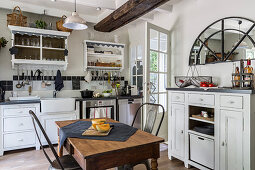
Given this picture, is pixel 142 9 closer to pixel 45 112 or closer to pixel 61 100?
pixel 61 100

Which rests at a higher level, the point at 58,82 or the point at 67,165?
the point at 58,82

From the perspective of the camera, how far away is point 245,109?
201 cm

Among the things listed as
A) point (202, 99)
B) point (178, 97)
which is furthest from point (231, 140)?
point (178, 97)

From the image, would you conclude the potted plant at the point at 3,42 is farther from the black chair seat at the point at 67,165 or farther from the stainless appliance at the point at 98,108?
the black chair seat at the point at 67,165

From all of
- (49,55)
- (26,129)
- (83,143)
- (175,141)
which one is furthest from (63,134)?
(49,55)

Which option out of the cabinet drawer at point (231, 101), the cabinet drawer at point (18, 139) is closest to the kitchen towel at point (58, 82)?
the cabinet drawer at point (18, 139)

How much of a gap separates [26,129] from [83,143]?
249 cm

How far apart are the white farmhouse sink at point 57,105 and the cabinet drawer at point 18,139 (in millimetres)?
508

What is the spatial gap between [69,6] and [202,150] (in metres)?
3.72

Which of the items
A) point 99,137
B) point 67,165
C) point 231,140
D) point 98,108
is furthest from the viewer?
point 98,108

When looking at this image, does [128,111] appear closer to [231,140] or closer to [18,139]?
[18,139]

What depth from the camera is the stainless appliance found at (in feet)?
12.5

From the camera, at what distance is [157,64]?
11.7 feet

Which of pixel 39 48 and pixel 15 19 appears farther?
pixel 39 48
